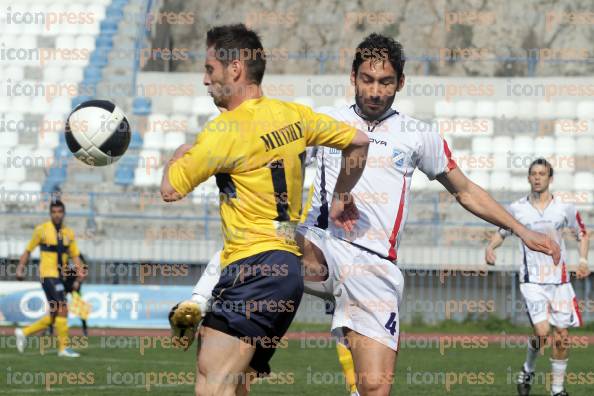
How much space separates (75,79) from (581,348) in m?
Result: 15.0

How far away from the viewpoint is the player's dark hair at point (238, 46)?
18.7 ft

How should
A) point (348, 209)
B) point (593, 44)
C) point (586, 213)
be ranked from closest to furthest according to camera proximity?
point (348, 209), point (586, 213), point (593, 44)

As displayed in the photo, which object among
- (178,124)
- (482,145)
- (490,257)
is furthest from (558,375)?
(178,124)

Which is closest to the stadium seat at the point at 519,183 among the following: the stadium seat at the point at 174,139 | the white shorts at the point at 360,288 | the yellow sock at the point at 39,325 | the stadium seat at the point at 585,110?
the stadium seat at the point at 585,110

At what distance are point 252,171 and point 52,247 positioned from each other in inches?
509

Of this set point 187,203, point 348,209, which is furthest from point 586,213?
point 348,209

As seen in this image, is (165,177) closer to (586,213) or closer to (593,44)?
(586,213)

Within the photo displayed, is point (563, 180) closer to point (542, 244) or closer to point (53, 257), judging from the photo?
point (53, 257)

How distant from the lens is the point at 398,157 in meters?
7.20

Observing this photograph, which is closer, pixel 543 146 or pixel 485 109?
pixel 543 146

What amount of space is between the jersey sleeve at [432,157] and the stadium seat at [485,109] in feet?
65.4

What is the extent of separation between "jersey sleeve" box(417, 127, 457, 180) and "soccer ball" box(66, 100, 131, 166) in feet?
6.90

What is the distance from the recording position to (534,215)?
43.9 ft

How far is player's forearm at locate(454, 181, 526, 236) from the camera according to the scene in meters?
7.07
